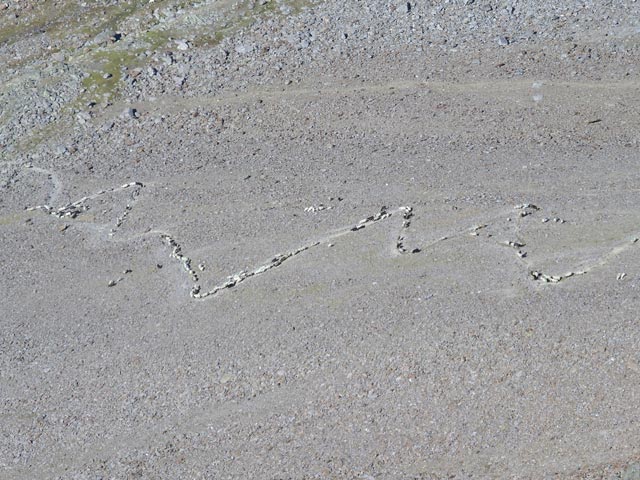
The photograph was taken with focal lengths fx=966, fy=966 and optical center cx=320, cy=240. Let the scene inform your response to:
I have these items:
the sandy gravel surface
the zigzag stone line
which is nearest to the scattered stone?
the sandy gravel surface

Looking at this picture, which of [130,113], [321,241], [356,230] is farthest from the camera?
[130,113]

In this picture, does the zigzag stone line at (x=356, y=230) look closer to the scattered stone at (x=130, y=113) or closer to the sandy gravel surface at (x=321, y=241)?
the sandy gravel surface at (x=321, y=241)

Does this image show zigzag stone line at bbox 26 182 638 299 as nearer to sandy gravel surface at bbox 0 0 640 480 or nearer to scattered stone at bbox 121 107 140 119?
sandy gravel surface at bbox 0 0 640 480

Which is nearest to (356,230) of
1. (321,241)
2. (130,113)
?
(321,241)

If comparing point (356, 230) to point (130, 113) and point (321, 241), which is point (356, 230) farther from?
point (130, 113)

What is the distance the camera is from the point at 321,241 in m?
18.4

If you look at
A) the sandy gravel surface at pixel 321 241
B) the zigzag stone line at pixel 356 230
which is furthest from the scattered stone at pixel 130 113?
the zigzag stone line at pixel 356 230

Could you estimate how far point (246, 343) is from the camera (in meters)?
16.3

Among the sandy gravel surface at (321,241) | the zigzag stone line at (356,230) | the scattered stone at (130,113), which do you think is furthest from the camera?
the scattered stone at (130,113)

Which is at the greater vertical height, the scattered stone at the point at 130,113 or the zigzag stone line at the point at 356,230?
the scattered stone at the point at 130,113

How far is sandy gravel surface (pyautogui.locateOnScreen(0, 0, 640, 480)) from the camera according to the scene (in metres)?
14.6

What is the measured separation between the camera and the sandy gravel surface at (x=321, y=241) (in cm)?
1459

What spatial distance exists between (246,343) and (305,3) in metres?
13.3

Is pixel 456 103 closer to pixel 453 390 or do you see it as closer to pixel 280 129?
pixel 280 129
